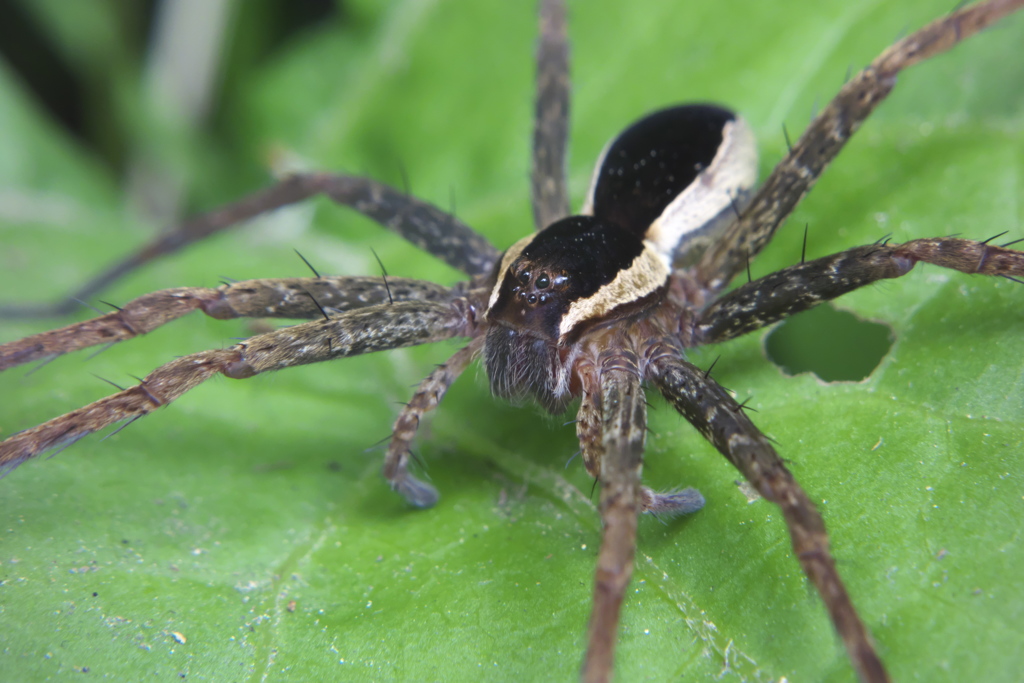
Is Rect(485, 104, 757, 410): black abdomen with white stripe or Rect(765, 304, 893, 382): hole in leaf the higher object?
Rect(485, 104, 757, 410): black abdomen with white stripe

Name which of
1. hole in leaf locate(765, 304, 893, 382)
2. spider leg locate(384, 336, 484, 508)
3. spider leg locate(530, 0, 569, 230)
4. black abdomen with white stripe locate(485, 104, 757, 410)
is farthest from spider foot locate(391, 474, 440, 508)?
spider leg locate(530, 0, 569, 230)

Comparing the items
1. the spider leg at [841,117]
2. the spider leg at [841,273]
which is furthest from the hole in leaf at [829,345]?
the spider leg at [841,117]

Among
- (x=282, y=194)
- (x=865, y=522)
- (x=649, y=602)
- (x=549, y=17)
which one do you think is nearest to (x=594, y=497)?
(x=649, y=602)

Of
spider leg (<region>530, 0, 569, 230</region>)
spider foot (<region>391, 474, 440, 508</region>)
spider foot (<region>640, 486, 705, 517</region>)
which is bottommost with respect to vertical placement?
spider foot (<region>391, 474, 440, 508</region>)

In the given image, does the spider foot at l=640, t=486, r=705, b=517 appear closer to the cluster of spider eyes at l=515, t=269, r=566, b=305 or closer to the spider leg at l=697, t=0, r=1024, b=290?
the cluster of spider eyes at l=515, t=269, r=566, b=305

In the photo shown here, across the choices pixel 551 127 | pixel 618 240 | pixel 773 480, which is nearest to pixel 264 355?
pixel 618 240

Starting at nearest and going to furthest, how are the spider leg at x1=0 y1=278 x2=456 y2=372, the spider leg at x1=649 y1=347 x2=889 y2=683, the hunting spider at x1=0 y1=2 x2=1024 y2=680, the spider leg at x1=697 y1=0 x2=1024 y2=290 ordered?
the spider leg at x1=649 y1=347 x2=889 y2=683, the hunting spider at x1=0 y1=2 x2=1024 y2=680, the spider leg at x1=0 y1=278 x2=456 y2=372, the spider leg at x1=697 y1=0 x2=1024 y2=290

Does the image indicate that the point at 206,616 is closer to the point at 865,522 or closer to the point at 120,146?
the point at 865,522
